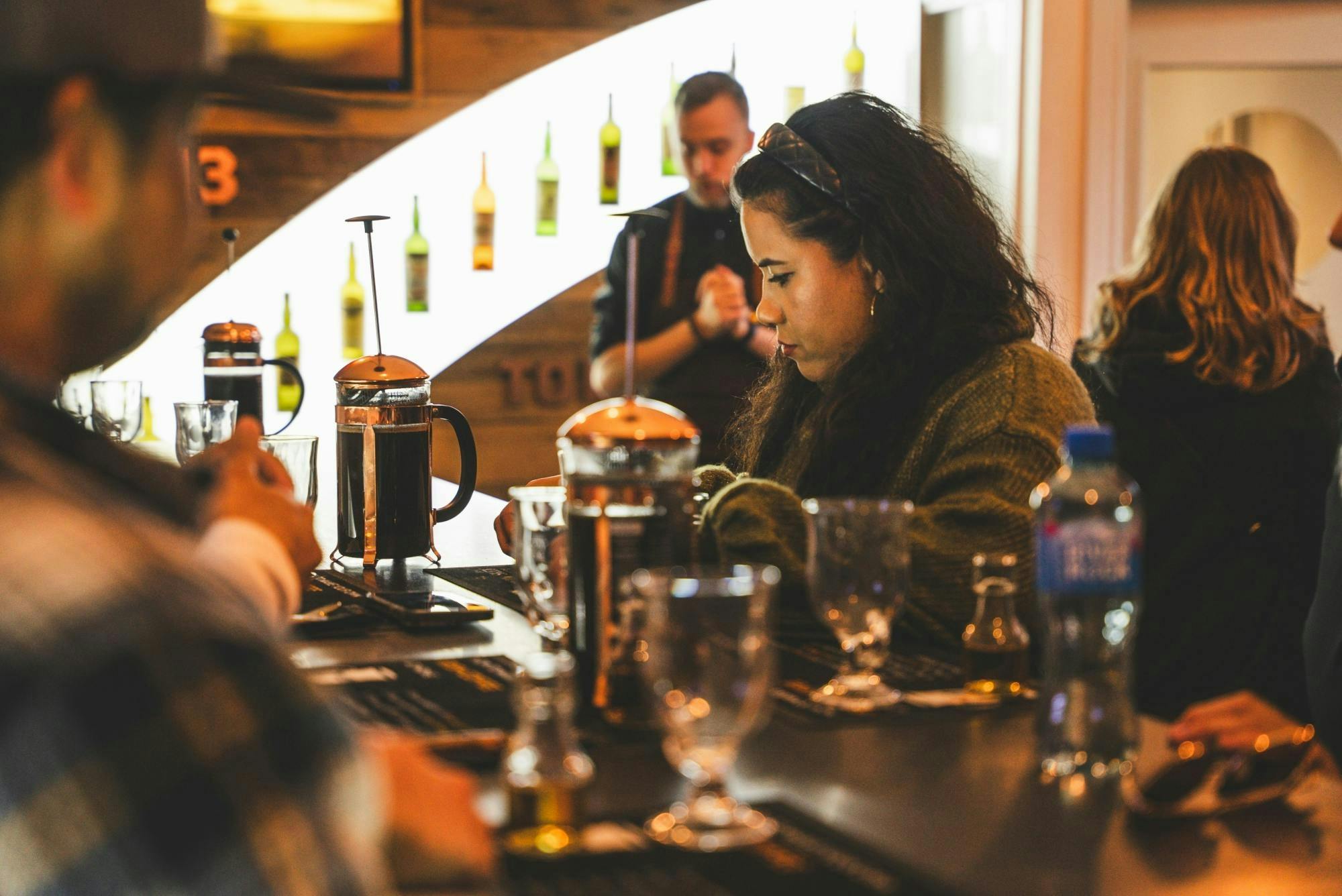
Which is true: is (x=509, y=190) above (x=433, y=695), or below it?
above

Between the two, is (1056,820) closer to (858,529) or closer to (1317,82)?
(858,529)

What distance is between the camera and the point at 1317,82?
14.4 feet

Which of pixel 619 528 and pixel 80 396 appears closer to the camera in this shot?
pixel 619 528

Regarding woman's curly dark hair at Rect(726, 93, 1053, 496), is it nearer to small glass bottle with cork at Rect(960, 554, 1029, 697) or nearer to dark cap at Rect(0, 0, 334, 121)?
small glass bottle with cork at Rect(960, 554, 1029, 697)

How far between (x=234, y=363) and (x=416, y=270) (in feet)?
Answer: 6.14

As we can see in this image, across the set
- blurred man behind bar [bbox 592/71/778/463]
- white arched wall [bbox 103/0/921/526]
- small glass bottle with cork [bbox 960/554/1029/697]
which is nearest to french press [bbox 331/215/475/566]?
small glass bottle with cork [bbox 960/554/1029/697]

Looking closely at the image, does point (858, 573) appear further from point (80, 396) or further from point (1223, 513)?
point (80, 396)

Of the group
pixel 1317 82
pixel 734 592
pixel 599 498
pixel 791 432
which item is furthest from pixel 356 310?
pixel 734 592

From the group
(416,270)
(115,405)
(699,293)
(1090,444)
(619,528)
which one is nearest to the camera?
(1090,444)

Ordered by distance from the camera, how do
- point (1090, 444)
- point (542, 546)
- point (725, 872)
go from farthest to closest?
point (542, 546)
point (1090, 444)
point (725, 872)

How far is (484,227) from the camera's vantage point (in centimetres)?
474

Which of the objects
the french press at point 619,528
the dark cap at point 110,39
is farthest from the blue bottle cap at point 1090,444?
the dark cap at point 110,39

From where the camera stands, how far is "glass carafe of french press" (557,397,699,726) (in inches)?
48.8

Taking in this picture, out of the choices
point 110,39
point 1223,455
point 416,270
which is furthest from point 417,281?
point 110,39
